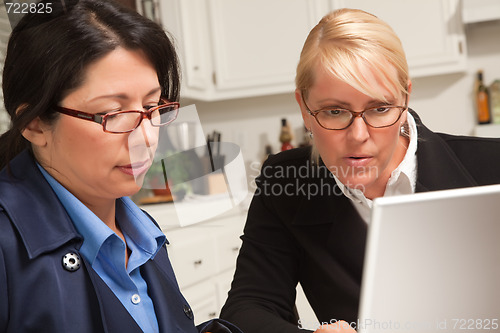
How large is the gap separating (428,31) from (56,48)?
264cm

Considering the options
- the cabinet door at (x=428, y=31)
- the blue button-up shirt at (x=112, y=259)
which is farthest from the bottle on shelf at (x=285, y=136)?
the blue button-up shirt at (x=112, y=259)

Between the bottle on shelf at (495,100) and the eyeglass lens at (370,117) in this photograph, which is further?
the bottle on shelf at (495,100)

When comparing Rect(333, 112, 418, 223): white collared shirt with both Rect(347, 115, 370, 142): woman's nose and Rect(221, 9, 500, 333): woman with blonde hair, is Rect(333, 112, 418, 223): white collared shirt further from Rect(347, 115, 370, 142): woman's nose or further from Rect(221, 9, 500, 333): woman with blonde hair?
Rect(347, 115, 370, 142): woman's nose

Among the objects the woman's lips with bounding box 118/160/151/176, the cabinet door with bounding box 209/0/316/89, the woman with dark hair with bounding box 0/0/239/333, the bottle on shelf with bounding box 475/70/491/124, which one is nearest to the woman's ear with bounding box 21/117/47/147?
the woman with dark hair with bounding box 0/0/239/333

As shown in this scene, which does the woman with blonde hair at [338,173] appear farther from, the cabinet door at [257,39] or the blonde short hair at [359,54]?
the cabinet door at [257,39]

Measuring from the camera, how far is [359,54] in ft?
3.07

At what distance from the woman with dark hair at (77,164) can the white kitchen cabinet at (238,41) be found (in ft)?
7.66

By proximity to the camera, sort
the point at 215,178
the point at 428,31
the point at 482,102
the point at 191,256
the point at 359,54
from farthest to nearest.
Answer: the point at 482,102 → the point at 428,31 → the point at 191,256 → the point at 215,178 → the point at 359,54

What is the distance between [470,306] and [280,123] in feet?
9.81

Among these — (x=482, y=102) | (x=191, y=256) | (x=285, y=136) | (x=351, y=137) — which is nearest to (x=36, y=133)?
(x=351, y=137)

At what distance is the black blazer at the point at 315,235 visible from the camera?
1035 mm

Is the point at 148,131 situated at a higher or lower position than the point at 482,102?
higher

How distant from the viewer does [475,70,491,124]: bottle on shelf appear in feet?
10.4

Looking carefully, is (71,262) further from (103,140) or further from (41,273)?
(103,140)
